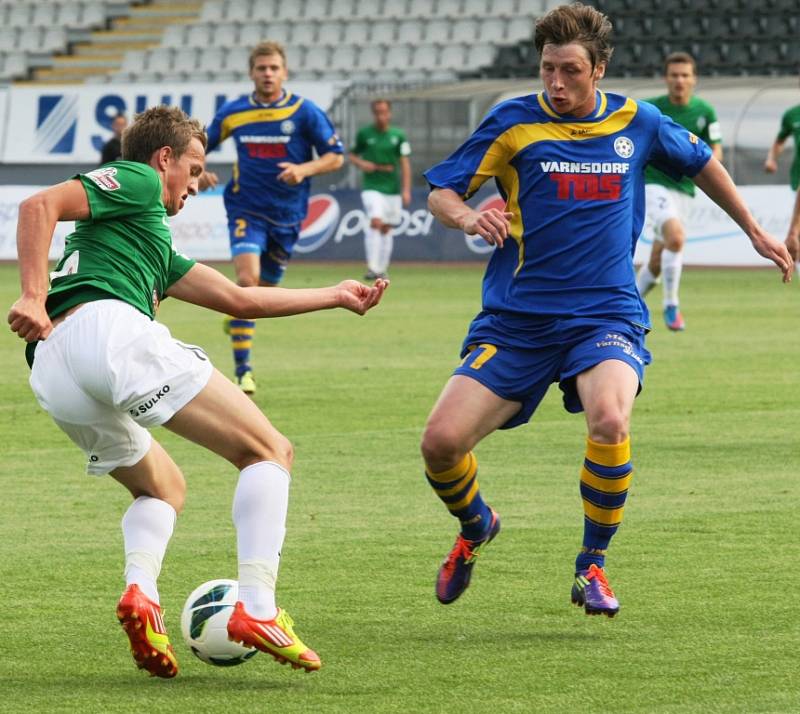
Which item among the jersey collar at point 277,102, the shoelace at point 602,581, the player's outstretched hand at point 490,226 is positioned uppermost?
the player's outstretched hand at point 490,226

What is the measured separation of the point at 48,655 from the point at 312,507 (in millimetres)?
2596

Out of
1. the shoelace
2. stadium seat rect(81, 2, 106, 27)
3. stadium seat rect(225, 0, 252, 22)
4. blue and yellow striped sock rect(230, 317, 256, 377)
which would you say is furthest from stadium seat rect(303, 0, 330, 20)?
the shoelace

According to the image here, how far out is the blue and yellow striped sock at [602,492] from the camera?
532cm

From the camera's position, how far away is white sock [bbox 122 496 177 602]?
4.64 m

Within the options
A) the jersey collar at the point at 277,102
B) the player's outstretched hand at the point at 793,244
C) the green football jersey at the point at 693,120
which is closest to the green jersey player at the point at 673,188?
the green football jersey at the point at 693,120

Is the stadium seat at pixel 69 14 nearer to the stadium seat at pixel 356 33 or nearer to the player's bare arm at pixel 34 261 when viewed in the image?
the stadium seat at pixel 356 33

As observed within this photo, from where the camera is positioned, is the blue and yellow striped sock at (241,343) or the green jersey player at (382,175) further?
the green jersey player at (382,175)

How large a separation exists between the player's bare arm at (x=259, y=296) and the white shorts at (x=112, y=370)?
33cm

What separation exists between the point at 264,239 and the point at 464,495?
6.74m

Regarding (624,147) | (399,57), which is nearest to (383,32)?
(399,57)

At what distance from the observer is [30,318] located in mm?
4301

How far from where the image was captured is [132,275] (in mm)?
4730

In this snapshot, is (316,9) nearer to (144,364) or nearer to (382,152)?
(382,152)

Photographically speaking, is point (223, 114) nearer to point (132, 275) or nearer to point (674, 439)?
point (674, 439)
